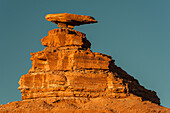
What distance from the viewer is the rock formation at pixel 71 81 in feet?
181

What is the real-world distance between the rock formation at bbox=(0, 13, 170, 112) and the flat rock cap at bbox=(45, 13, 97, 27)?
0.39 ft

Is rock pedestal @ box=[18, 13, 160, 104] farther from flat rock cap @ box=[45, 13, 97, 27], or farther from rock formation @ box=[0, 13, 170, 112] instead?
flat rock cap @ box=[45, 13, 97, 27]

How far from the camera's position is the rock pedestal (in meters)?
57.1

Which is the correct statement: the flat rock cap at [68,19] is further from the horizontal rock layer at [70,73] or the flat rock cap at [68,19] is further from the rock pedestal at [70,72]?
the horizontal rock layer at [70,73]

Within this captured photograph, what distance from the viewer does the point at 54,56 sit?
59.1 meters

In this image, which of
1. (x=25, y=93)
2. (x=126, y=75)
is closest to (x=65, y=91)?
(x=25, y=93)

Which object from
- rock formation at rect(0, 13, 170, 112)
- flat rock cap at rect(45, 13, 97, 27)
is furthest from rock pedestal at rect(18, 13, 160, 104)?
flat rock cap at rect(45, 13, 97, 27)

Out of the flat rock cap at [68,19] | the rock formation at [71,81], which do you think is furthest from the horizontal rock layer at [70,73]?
the flat rock cap at [68,19]

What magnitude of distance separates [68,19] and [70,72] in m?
7.27

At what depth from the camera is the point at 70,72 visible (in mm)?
57875

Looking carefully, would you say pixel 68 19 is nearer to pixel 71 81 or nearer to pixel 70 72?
pixel 70 72

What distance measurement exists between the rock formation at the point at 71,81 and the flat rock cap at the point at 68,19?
0.12 metres

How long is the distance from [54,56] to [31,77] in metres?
3.37

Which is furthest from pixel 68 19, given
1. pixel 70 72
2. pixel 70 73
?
pixel 70 73
